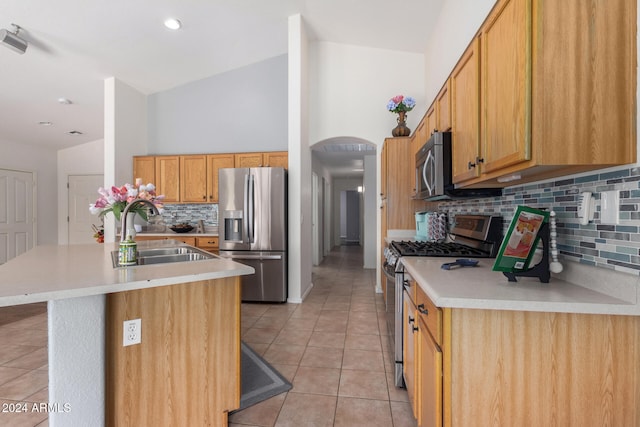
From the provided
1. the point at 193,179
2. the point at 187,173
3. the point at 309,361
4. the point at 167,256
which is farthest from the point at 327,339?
the point at 187,173

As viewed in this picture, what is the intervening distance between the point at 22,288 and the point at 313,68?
4371 millimetres

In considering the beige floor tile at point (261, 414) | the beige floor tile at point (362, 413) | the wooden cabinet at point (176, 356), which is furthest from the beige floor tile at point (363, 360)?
the wooden cabinet at point (176, 356)

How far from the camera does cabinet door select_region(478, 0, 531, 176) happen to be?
44.2 inches

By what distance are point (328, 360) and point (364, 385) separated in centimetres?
41

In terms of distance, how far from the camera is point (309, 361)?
237 cm

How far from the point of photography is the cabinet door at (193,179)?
470cm

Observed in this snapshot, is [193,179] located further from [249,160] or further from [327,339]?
[327,339]

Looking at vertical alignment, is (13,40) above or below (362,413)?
above

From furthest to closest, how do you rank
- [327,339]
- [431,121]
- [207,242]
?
[207,242], [327,339], [431,121]

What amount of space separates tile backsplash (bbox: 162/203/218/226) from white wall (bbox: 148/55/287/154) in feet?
2.93

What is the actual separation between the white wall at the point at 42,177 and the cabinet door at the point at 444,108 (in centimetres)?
718

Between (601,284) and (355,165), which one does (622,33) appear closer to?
(601,284)

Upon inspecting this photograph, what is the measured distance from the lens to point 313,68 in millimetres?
4629

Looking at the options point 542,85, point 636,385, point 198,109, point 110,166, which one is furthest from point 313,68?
point 636,385
